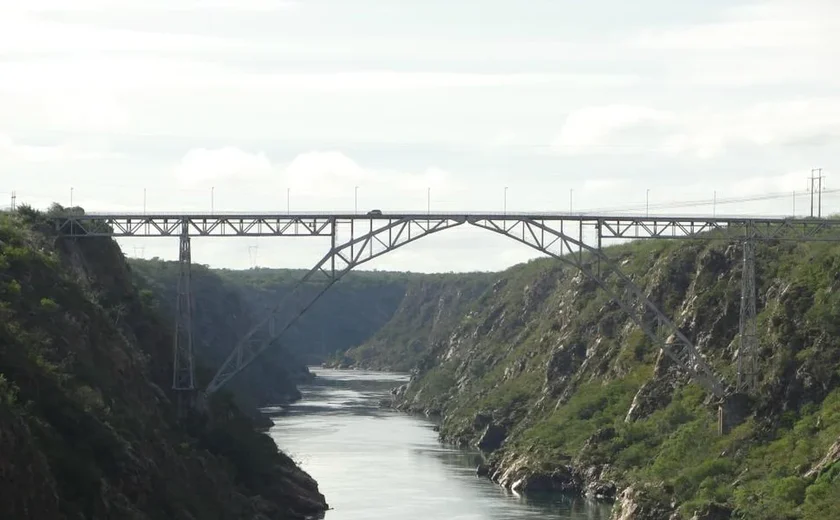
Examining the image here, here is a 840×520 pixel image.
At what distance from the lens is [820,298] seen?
4304 inches

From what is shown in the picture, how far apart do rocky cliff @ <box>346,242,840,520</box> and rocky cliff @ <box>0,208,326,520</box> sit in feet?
71.7

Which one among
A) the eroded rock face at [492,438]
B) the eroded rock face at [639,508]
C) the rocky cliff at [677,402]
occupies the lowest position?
the eroded rock face at [639,508]

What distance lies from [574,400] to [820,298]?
28.2m

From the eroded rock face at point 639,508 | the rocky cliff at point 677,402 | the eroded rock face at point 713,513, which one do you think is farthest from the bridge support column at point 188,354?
the eroded rock face at point 713,513

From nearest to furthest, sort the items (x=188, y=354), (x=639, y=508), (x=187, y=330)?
(x=639, y=508), (x=188, y=354), (x=187, y=330)

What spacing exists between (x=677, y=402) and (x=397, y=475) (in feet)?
65.7

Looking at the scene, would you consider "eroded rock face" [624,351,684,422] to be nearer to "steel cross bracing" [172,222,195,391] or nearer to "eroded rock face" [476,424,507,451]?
"eroded rock face" [476,424,507,451]

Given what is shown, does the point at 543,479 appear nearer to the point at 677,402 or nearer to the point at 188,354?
the point at 677,402

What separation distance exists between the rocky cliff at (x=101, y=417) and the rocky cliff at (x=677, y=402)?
21.9m

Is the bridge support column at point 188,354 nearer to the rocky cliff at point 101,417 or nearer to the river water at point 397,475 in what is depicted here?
the rocky cliff at point 101,417

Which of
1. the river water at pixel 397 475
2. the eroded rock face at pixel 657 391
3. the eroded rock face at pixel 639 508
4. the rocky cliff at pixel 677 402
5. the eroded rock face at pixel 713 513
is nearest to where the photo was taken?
the eroded rock face at pixel 713 513

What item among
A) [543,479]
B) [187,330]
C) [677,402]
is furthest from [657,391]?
[187,330]

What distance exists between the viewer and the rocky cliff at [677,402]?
321ft

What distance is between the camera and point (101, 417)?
81000 millimetres
